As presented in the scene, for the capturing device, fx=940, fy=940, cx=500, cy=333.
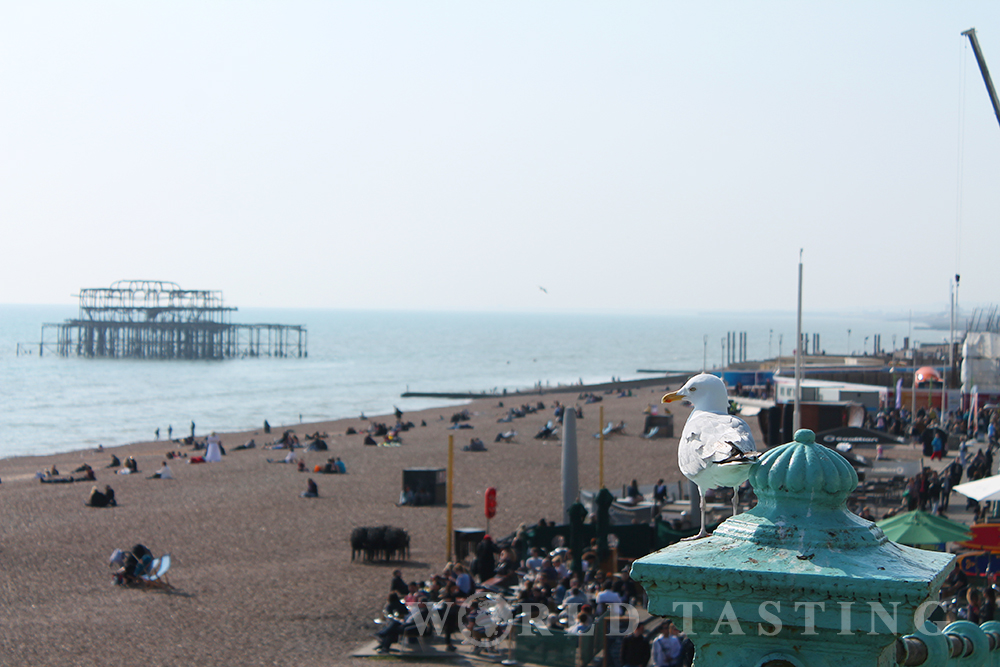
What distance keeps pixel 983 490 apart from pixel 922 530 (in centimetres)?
129

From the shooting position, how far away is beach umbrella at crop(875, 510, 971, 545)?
1051 cm

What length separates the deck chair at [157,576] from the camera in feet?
52.3

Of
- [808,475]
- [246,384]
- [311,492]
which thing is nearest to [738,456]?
[808,475]

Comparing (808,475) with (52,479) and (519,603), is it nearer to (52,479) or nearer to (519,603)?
(519,603)

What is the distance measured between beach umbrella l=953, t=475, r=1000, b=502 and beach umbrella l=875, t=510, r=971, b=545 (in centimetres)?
46

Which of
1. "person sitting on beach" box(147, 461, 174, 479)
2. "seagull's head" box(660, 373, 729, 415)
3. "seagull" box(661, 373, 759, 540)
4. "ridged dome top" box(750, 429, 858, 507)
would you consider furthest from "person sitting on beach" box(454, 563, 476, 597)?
"person sitting on beach" box(147, 461, 174, 479)

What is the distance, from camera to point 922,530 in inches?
423

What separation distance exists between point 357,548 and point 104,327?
365 feet

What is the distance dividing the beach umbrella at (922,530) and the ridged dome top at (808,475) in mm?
9590

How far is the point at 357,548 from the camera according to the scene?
17531 millimetres

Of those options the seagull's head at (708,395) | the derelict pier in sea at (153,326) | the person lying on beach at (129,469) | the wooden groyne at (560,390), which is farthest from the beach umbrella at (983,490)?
the derelict pier in sea at (153,326)

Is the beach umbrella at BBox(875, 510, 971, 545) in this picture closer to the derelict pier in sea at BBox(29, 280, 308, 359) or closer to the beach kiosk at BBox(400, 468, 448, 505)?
the beach kiosk at BBox(400, 468, 448, 505)

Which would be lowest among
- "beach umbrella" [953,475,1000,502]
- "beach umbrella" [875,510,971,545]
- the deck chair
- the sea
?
the sea

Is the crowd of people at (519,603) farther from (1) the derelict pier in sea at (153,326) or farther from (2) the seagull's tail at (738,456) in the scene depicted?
(1) the derelict pier in sea at (153,326)
